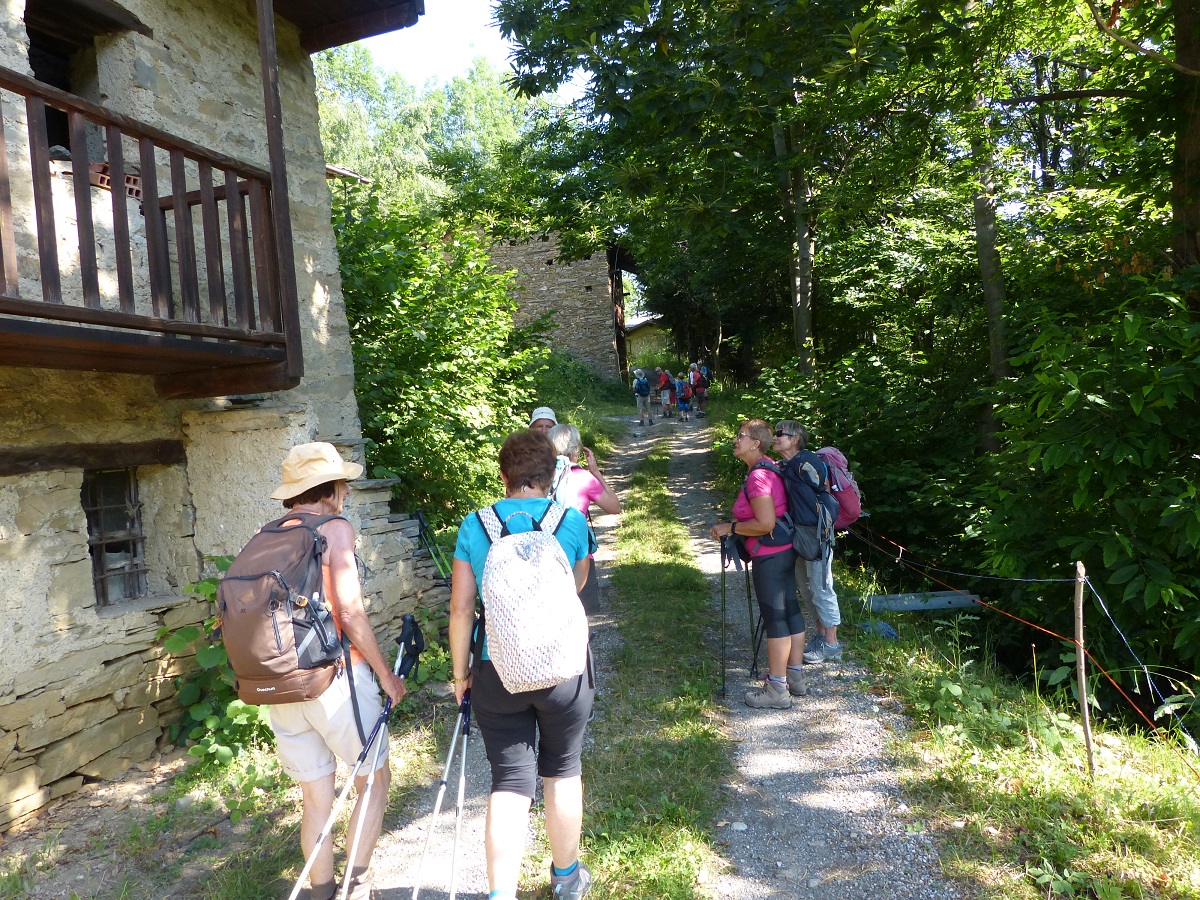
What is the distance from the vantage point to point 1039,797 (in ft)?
10.6

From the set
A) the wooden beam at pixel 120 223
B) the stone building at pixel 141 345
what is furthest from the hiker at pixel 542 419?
the wooden beam at pixel 120 223

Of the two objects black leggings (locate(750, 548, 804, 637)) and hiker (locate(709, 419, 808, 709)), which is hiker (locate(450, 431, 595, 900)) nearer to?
hiker (locate(709, 419, 808, 709))

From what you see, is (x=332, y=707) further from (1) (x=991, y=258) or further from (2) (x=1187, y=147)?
(1) (x=991, y=258)

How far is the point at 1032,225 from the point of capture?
8773mm

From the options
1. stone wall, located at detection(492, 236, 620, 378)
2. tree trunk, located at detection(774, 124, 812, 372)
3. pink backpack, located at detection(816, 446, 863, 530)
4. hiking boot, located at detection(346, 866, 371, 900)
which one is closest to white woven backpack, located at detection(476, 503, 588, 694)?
hiking boot, located at detection(346, 866, 371, 900)

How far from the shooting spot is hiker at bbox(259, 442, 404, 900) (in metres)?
2.75

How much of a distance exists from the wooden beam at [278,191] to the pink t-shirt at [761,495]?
8.74ft

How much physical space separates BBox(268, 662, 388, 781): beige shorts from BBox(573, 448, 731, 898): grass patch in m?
1.13

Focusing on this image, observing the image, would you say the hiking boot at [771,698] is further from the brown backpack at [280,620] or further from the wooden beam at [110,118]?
the wooden beam at [110,118]

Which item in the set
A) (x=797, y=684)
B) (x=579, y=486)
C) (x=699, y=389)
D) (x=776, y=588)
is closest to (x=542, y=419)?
(x=579, y=486)

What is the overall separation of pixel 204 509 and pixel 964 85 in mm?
7438

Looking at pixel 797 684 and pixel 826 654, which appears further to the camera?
pixel 826 654

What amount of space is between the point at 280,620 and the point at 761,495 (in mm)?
2671

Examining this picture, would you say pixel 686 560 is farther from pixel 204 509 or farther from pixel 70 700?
pixel 70 700
